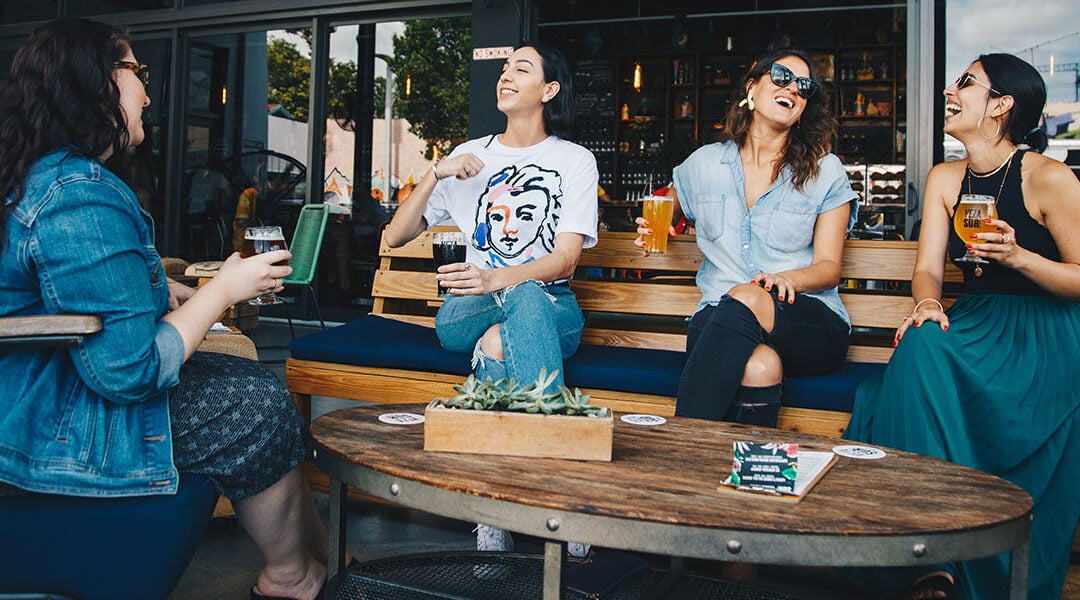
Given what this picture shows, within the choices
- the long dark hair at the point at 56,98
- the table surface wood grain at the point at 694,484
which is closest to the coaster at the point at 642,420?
the table surface wood grain at the point at 694,484

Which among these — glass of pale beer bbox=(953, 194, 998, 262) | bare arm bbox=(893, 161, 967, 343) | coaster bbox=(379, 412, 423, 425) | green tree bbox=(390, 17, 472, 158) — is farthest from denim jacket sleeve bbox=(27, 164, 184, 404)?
green tree bbox=(390, 17, 472, 158)

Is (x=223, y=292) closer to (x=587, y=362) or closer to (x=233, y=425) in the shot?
(x=233, y=425)

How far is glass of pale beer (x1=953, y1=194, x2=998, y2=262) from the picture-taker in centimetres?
221

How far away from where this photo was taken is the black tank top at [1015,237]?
8.02 feet

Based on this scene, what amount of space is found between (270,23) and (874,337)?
18.2ft

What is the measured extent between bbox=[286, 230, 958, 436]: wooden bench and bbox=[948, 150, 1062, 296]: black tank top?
0.46 m

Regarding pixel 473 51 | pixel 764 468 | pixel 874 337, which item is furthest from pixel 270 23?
pixel 764 468

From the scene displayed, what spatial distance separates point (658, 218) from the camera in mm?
2768

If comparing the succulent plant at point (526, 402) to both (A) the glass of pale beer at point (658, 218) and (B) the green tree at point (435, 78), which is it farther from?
(B) the green tree at point (435, 78)

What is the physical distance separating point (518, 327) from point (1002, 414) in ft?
3.88

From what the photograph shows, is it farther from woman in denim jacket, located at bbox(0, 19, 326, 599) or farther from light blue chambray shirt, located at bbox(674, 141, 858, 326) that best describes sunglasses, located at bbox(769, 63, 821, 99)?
woman in denim jacket, located at bbox(0, 19, 326, 599)

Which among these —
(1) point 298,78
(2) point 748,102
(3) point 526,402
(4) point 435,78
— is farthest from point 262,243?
(1) point 298,78

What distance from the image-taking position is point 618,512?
128 cm

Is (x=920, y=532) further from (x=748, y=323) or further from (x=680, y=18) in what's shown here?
(x=680, y=18)
